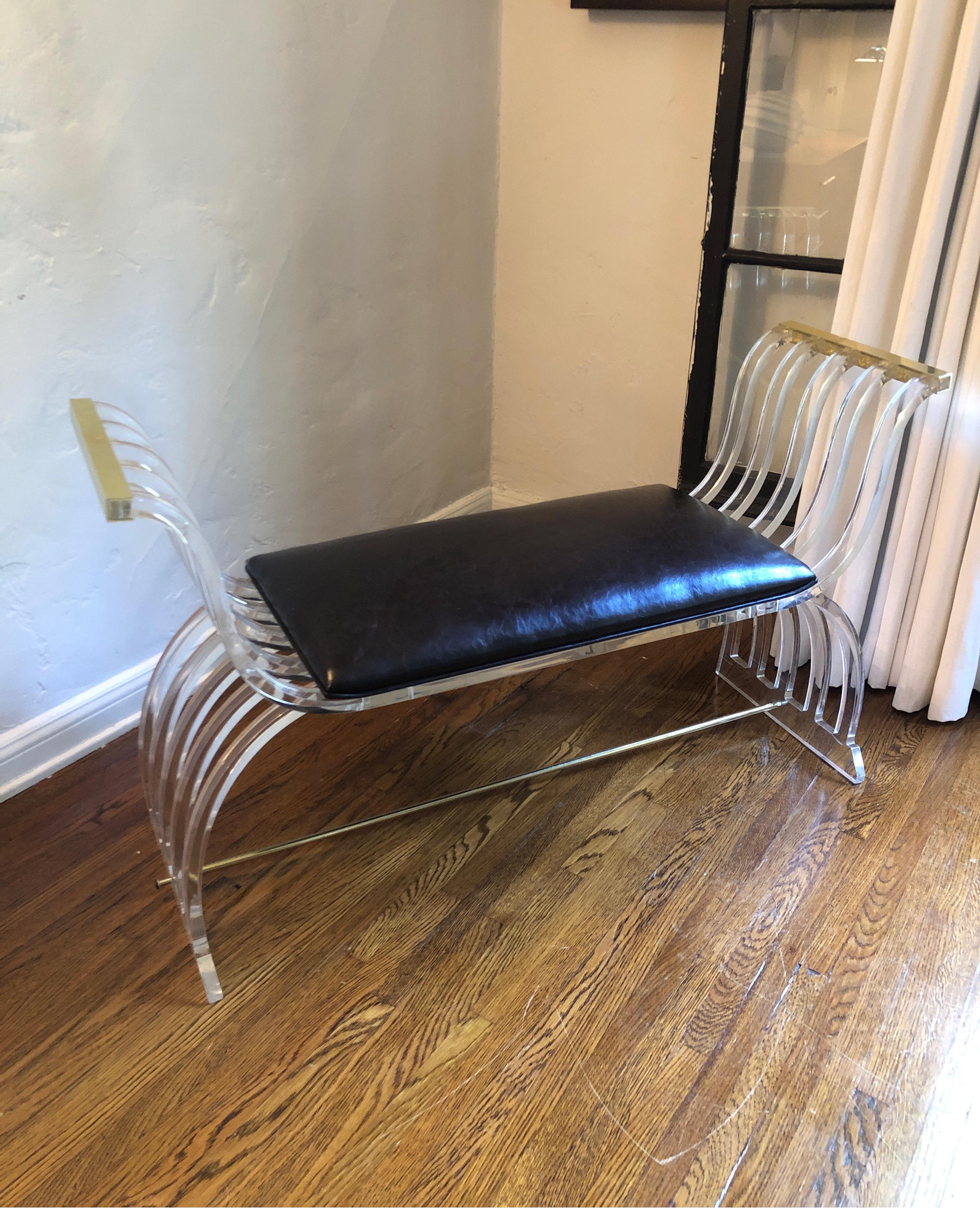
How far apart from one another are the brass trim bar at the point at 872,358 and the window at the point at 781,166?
241mm

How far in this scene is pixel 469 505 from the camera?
2936mm

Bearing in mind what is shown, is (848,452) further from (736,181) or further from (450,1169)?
(450,1169)

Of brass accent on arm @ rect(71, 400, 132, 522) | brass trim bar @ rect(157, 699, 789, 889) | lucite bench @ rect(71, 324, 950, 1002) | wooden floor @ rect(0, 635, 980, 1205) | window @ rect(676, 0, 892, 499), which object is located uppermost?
window @ rect(676, 0, 892, 499)

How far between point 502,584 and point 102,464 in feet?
2.10

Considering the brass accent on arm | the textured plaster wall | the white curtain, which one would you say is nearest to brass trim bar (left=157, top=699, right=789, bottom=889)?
the white curtain

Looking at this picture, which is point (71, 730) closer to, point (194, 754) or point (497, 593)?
point (194, 754)

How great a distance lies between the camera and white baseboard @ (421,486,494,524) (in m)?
Result: 2.83

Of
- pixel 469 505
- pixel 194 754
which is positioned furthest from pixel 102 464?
pixel 469 505

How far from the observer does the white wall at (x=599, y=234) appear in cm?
234

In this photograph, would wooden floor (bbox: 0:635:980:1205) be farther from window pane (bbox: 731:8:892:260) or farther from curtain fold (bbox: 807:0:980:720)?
window pane (bbox: 731:8:892:260)

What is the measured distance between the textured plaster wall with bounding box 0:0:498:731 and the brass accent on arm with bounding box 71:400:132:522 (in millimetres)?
398

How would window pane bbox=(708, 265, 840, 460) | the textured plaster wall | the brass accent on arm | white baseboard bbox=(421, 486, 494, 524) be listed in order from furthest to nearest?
white baseboard bbox=(421, 486, 494, 524) < window pane bbox=(708, 265, 840, 460) < the textured plaster wall < the brass accent on arm

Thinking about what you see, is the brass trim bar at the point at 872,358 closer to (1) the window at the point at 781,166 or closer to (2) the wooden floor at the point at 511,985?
(1) the window at the point at 781,166

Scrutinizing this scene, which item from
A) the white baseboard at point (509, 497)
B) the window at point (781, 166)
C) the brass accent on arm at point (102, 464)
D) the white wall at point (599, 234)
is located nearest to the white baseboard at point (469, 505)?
the white baseboard at point (509, 497)
